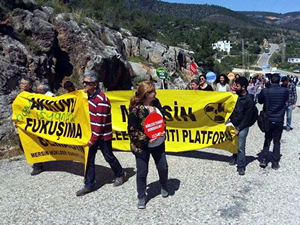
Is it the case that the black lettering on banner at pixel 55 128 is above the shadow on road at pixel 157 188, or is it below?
above

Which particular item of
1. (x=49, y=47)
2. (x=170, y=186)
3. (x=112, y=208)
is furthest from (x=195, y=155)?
(x=49, y=47)

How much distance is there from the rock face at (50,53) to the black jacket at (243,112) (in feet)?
18.6

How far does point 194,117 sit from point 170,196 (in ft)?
7.37

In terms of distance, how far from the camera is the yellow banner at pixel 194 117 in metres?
6.44

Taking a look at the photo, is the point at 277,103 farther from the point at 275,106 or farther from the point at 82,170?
the point at 82,170

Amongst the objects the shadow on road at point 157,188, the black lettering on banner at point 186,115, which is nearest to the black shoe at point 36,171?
the shadow on road at point 157,188

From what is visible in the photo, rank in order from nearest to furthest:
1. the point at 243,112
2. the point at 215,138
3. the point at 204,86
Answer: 1. the point at 243,112
2. the point at 215,138
3. the point at 204,86

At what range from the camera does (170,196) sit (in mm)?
5047

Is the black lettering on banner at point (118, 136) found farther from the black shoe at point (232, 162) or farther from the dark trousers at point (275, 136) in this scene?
the dark trousers at point (275, 136)

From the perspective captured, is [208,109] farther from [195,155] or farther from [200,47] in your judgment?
[200,47]

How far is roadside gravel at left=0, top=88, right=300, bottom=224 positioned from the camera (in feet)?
14.4

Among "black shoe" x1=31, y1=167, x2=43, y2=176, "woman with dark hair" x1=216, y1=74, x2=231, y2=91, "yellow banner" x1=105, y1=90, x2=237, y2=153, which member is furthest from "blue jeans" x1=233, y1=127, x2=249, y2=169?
"black shoe" x1=31, y1=167, x2=43, y2=176

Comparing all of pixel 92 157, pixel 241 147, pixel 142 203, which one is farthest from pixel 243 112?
pixel 92 157

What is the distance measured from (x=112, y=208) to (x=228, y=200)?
184 centimetres
